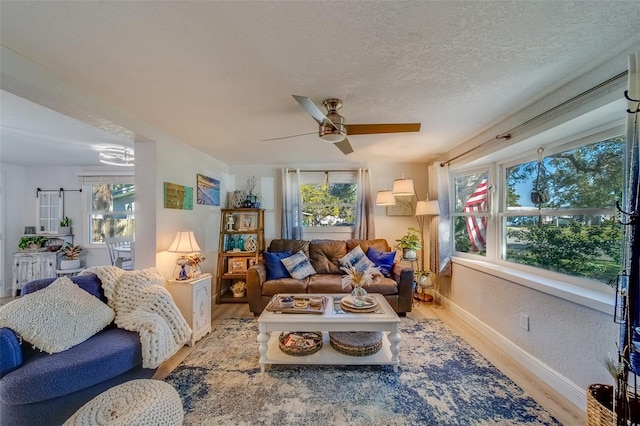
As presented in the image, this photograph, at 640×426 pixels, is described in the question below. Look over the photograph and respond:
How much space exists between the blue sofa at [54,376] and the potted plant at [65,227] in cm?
405

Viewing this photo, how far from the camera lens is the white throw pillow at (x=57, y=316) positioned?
1.54 m

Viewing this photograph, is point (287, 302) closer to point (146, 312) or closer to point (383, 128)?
point (146, 312)

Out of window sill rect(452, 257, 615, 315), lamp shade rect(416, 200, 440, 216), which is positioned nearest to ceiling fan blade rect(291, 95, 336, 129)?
window sill rect(452, 257, 615, 315)

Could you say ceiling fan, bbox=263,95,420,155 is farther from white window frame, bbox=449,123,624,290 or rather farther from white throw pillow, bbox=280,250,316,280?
white throw pillow, bbox=280,250,316,280

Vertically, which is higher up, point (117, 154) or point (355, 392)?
point (117, 154)

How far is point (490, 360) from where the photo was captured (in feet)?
7.40

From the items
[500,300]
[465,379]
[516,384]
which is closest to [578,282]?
[500,300]

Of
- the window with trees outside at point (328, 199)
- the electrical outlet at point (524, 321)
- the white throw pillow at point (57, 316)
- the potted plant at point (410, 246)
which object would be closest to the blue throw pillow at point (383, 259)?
the potted plant at point (410, 246)

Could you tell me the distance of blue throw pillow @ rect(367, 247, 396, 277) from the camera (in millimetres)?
3572

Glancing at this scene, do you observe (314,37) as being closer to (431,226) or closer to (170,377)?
(170,377)

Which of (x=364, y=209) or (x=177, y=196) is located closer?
(x=177, y=196)

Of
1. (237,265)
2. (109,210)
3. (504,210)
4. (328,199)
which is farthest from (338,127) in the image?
(109,210)

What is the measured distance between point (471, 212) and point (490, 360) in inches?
71.2

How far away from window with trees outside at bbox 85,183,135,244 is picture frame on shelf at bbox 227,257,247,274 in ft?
7.49
